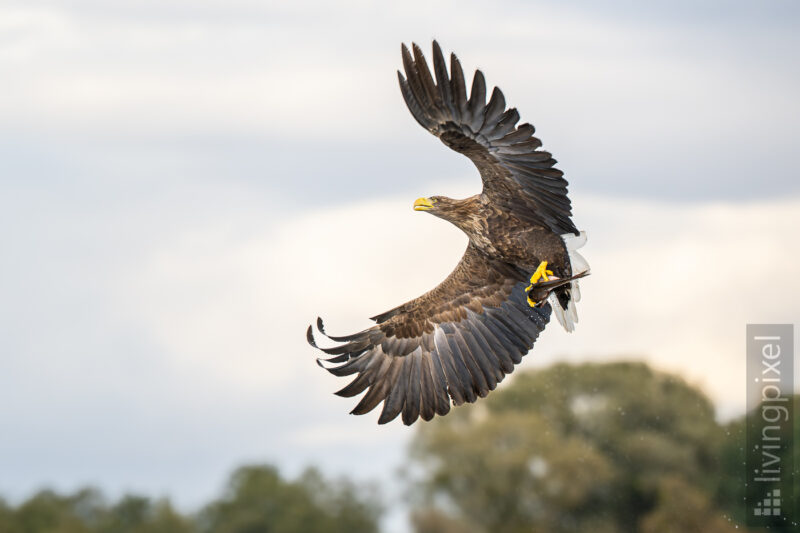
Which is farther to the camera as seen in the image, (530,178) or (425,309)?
(425,309)

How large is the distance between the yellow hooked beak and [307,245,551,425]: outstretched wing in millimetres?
935

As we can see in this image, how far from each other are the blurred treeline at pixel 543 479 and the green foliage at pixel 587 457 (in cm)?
6

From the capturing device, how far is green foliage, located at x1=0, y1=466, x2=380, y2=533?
55.5 m

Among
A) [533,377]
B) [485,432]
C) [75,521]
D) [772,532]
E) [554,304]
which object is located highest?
[533,377]

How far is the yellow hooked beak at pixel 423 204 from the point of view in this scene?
14711 mm

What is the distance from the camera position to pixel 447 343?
15.7m

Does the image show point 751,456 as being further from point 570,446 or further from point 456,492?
point 456,492

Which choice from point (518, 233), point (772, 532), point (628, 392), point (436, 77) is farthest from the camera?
point (628, 392)

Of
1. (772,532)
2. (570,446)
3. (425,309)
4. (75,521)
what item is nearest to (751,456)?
(772,532)

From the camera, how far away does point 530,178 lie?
13727mm

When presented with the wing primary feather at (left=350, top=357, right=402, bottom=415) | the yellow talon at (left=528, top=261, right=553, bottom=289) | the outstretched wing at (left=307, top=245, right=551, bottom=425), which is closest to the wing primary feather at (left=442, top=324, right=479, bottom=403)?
the outstretched wing at (left=307, top=245, right=551, bottom=425)

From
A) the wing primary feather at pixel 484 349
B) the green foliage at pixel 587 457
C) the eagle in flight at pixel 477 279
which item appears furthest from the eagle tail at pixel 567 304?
the green foliage at pixel 587 457

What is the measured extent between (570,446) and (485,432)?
14.1ft

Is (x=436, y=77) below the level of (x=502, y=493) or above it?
below
